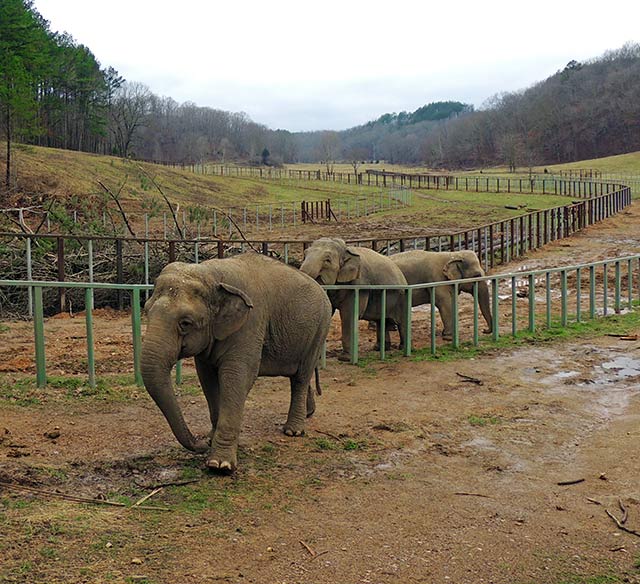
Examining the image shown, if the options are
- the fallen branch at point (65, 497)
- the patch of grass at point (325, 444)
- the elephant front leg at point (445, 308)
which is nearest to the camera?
the fallen branch at point (65, 497)

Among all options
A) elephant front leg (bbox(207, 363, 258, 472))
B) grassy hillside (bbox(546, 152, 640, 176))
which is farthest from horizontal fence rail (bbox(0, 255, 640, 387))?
grassy hillside (bbox(546, 152, 640, 176))

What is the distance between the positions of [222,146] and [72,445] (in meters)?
137

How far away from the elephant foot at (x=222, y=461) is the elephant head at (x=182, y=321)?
0.23 m

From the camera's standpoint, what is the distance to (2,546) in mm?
5039

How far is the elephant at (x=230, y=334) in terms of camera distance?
6305 millimetres

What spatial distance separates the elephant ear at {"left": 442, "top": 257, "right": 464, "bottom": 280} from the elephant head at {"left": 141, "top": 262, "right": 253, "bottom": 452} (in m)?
8.14

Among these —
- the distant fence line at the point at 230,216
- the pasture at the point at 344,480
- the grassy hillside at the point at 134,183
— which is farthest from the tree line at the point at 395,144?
the pasture at the point at 344,480

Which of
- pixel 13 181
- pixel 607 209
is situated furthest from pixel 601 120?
pixel 13 181

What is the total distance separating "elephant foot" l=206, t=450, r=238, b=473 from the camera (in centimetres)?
661

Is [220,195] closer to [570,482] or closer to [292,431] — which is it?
[292,431]

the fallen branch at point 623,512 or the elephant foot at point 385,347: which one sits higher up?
the elephant foot at point 385,347

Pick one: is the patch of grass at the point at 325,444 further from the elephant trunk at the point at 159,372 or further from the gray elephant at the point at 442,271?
the gray elephant at the point at 442,271

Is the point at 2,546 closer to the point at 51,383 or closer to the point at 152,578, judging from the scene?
the point at 152,578

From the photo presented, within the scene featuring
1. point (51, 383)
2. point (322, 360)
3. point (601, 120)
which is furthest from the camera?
point (601, 120)
